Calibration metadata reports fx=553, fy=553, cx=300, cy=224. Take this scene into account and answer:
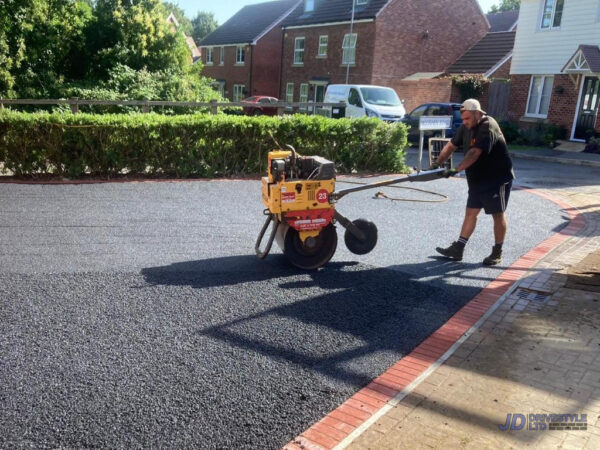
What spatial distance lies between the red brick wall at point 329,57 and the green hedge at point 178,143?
→ 18687 millimetres

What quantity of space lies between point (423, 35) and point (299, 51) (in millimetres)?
8489

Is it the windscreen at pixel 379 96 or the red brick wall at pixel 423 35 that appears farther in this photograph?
the red brick wall at pixel 423 35

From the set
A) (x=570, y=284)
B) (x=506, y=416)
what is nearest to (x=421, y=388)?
(x=506, y=416)

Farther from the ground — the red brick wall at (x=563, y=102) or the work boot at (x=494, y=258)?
the red brick wall at (x=563, y=102)

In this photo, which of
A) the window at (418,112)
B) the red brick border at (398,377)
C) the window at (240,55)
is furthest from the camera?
the window at (240,55)

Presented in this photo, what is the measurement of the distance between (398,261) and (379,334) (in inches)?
78.5

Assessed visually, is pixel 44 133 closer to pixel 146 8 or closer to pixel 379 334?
pixel 379 334

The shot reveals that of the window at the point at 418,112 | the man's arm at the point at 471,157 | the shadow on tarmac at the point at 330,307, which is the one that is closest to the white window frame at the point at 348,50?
the window at the point at 418,112

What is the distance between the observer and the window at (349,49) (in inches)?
1236

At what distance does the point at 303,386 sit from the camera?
360 cm

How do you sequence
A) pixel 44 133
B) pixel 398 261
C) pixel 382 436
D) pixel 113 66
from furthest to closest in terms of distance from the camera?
pixel 113 66, pixel 44 133, pixel 398 261, pixel 382 436

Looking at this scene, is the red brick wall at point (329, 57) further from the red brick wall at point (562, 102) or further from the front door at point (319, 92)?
the red brick wall at point (562, 102)

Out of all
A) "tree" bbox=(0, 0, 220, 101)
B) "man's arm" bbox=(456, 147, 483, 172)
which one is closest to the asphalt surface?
"man's arm" bbox=(456, 147, 483, 172)

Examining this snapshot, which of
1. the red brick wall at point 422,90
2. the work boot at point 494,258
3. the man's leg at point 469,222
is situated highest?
the red brick wall at point 422,90
